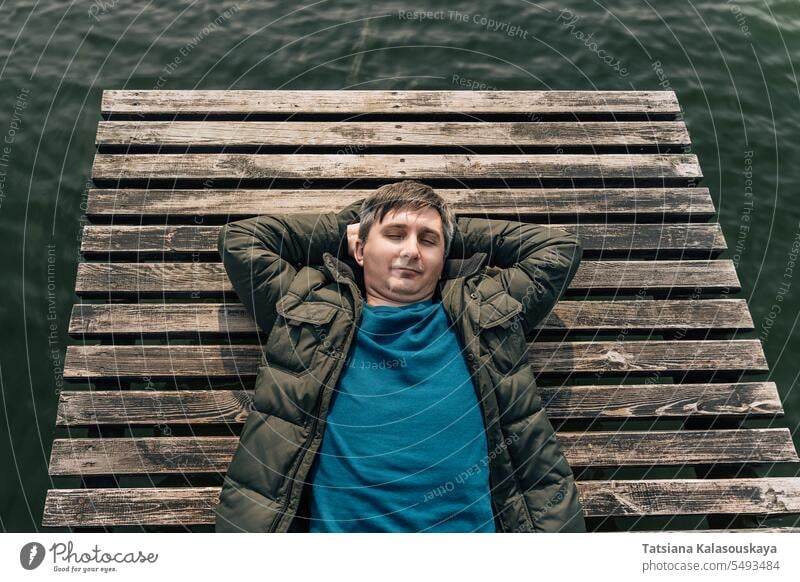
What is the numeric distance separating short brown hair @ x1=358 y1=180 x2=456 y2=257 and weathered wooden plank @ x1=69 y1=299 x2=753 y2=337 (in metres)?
1.03

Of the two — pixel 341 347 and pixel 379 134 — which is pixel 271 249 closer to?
pixel 341 347

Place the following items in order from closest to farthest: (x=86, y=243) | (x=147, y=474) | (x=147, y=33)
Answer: (x=147, y=474) < (x=86, y=243) < (x=147, y=33)

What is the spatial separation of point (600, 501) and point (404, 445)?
1.48m

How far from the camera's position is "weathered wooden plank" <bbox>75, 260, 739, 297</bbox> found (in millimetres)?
3912

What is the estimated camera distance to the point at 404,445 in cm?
284

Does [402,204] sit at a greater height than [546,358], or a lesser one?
greater

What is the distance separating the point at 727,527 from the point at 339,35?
5.53 m

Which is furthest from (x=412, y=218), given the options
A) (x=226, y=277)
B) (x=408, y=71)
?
(x=408, y=71)

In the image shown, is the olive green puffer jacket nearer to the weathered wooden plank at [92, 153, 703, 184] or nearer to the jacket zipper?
the jacket zipper

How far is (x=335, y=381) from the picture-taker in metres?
3.01

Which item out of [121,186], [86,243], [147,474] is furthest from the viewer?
[121,186]

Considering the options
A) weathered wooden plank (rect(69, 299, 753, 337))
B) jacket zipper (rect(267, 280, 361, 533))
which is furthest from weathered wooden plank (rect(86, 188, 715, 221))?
A: jacket zipper (rect(267, 280, 361, 533))
